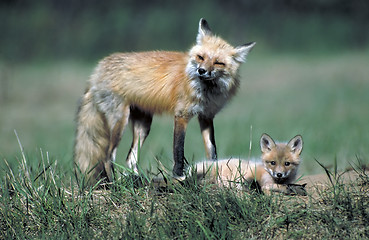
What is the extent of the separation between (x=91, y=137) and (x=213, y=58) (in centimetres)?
207

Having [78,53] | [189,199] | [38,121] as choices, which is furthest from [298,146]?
[78,53]

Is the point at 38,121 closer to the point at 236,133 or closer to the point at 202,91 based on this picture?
the point at 236,133

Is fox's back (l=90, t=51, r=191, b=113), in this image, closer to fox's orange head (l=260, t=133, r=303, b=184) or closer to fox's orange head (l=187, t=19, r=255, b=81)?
fox's orange head (l=187, t=19, r=255, b=81)

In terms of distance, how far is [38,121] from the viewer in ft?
61.3

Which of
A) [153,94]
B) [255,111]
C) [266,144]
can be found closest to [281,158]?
[266,144]

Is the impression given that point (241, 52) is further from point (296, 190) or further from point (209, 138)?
point (296, 190)

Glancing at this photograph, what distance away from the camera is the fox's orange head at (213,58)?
5.56m

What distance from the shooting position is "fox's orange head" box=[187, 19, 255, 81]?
556 cm

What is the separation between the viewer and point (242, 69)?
24.1 metres

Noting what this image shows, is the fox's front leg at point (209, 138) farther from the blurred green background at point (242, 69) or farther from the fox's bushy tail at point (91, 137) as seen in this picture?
the blurred green background at point (242, 69)

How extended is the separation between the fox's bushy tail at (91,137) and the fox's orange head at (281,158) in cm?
243

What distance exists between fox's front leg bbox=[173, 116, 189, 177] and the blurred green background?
2810 millimetres

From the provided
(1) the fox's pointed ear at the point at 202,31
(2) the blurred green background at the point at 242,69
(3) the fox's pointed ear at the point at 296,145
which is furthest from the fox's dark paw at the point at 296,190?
(2) the blurred green background at the point at 242,69

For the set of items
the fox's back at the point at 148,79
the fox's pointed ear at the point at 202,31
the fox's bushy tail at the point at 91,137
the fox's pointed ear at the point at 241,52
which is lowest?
the fox's bushy tail at the point at 91,137
